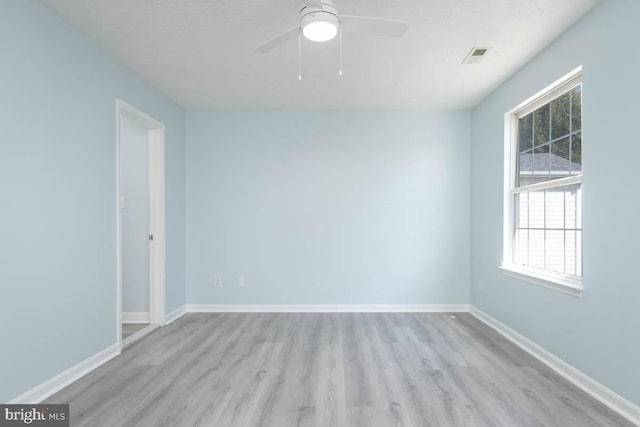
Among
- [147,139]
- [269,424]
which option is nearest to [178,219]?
[147,139]

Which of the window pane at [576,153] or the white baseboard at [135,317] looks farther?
the white baseboard at [135,317]

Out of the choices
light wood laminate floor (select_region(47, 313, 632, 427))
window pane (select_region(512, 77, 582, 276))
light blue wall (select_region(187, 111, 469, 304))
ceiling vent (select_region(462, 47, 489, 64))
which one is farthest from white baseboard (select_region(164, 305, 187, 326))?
ceiling vent (select_region(462, 47, 489, 64))

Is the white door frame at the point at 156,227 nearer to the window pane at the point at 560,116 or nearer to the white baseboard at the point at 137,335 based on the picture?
the white baseboard at the point at 137,335

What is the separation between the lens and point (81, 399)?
6.97ft

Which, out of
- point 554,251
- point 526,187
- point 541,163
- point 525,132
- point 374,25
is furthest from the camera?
point 525,132

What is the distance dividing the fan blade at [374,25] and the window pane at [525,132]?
1.93 metres

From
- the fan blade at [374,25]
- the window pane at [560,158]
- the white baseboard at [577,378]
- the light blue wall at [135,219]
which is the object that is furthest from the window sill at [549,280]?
the light blue wall at [135,219]

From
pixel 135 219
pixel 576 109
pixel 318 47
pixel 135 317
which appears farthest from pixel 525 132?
pixel 135 317

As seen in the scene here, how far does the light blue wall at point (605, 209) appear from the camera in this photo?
75.6 inches

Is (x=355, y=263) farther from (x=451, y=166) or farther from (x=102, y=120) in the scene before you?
(x=102, y=120)

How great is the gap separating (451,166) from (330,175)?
5.03ft

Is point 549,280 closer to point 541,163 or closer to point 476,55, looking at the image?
point 541,163

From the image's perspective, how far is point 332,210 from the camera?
13.9 ft

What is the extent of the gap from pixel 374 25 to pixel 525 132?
2.13 meters
